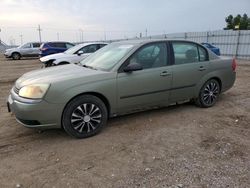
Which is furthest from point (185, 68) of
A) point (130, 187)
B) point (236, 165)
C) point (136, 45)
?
point (130, 187)

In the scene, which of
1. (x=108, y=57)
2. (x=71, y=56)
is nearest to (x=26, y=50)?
(x=71, y=56)

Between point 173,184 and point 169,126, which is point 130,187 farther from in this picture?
point 169,126

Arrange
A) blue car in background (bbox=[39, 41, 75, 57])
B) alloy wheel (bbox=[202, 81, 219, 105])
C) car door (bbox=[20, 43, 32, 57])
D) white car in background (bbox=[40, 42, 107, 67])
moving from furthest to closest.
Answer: car door (bbox=[20, 43, 32, 57]) → blue car in background (bbox=[39, 41, 75, 57]) → white car in background (bbox=[40, 42, 107, 67]) → alloy wheel (bbox=[202, 81, 219, 105])

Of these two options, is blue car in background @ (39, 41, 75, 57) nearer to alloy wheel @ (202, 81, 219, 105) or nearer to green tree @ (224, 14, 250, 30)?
alloy wheel @ (202, 81, 219, 105)

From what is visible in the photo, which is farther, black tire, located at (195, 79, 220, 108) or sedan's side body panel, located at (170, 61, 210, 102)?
black tire, located at (195, 79, 220, 108)

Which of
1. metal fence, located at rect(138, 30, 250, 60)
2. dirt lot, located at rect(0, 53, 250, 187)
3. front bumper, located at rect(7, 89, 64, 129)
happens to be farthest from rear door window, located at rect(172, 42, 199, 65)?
metal fence, located at rect(138, 30, 250, 60)

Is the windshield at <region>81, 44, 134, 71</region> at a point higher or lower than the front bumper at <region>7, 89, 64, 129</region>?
higher

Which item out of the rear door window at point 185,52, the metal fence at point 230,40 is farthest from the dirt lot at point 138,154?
the metal fence at point 230,40

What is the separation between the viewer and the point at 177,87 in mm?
5160

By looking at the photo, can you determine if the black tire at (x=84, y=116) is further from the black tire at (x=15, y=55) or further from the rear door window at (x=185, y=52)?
the black tire at (x=15, y=55)

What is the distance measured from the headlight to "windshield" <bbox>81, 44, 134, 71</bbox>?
1172 millimetres

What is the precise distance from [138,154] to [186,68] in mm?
2354

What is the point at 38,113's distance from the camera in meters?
3.81

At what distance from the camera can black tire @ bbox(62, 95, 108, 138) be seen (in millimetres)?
4027
